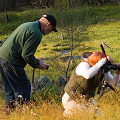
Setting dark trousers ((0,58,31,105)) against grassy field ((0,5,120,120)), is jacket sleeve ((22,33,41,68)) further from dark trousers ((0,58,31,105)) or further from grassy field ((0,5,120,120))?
grassy field ((0,5,120,120))

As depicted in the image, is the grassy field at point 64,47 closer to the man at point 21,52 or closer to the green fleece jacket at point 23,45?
the man at point 21,52

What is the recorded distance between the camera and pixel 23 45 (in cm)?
389

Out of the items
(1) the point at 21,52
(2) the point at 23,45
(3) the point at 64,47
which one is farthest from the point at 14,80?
(3) the point at 64,47

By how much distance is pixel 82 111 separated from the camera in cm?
320

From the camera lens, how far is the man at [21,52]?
3.80m

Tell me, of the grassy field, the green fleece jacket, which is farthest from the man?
the grassy field

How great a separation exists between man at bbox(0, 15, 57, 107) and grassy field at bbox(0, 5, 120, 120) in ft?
1.35

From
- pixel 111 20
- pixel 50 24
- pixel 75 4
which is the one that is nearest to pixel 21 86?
pixel 50 24

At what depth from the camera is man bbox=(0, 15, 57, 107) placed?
380 cm

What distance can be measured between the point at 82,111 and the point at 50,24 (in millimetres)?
1521

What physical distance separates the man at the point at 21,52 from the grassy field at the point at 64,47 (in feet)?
1.35

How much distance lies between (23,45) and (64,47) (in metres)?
7.84

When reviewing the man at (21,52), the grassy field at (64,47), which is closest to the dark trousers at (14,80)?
the man at (21,52)

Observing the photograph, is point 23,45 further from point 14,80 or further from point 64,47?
point 64,47
